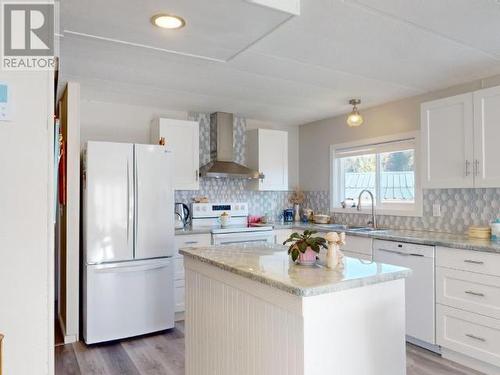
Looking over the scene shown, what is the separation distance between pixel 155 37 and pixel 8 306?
1743 millimetres

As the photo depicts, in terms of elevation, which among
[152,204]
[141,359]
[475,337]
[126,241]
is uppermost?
[152,204]

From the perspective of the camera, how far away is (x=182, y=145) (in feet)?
14.0

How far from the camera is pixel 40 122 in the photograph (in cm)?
143

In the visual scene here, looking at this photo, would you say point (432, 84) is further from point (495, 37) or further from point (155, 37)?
point (155, 37)

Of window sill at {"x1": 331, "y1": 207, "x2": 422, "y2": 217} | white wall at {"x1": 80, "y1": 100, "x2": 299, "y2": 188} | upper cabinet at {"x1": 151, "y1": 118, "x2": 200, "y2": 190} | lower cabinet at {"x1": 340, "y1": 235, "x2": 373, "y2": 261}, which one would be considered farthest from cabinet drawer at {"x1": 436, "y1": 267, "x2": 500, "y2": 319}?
white wall at {"x1": 80, "y1": 100, "x2": 299, "y2": 188}

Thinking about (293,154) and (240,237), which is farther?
(293,154)

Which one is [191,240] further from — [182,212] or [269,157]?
[269,157]

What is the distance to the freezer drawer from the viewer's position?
126 inches

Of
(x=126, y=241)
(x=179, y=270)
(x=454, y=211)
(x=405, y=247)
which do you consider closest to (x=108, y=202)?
(x=126, y=241)

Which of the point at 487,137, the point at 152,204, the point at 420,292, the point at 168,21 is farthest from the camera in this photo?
the point at 152,204

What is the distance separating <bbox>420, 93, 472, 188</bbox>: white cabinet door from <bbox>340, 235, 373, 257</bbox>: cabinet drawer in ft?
2.44

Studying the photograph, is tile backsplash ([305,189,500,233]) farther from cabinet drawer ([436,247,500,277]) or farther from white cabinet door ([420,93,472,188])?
cabinet drawer ([436,247,500,277])

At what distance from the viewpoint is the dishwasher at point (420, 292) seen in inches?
118

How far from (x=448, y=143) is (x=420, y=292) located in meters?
1.30
